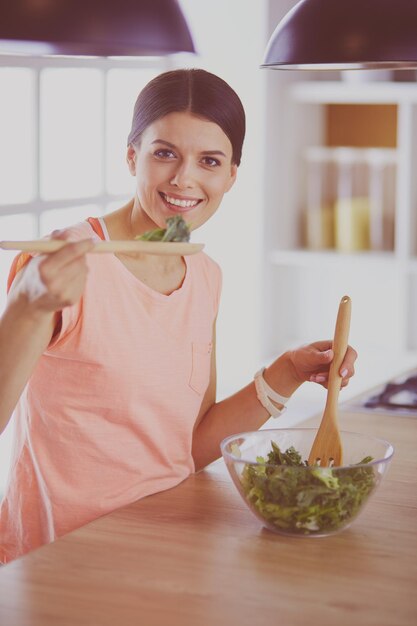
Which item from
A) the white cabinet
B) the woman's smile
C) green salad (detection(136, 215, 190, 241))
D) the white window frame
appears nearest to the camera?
green salad (detection(136, 215, 190, 241))

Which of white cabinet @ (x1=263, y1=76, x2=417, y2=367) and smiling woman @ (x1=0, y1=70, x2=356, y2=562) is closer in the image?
smiling woman @ (x1=0, y1=70, x2=356, y2=562)

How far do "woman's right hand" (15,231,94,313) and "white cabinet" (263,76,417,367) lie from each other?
2.83 meters

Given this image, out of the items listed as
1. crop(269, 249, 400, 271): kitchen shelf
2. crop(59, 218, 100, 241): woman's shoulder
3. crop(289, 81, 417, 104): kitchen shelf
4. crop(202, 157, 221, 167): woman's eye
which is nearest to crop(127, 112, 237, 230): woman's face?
crop(202, 157, 221, 167): woman's eye

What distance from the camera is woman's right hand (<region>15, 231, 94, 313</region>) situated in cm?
135

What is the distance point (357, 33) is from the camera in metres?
1.70

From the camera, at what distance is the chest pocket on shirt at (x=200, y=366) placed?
1.96 metres

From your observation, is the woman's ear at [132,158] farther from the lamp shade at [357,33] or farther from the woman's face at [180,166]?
the lamp shade at [357,33]

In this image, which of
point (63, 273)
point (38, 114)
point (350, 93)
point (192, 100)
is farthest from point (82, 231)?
point (350, 93)

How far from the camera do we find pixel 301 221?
451 cm

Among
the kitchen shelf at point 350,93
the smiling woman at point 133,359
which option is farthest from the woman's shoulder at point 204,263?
the kitchen shelf at point 350,93

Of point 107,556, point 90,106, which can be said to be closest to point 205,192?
point 107,556

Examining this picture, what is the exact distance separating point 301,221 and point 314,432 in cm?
275

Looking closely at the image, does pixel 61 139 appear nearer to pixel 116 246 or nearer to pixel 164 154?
pixel 164 154

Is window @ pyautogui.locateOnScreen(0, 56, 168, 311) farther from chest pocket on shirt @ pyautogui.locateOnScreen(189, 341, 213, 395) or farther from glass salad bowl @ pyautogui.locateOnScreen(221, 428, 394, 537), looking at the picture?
glass salad bowl @ pyautogui.locateOnScreen(221, 428, 394, 537)
